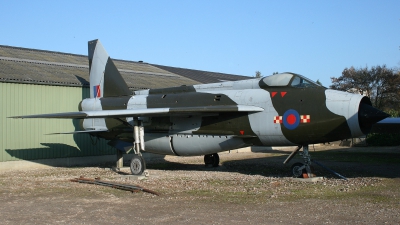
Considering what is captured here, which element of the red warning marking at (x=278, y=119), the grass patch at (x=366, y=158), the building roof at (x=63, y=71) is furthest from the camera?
the grass patch at (x=366, y=158)

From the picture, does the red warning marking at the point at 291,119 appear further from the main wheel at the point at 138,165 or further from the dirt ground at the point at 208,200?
the main wheel at the point at 138,165

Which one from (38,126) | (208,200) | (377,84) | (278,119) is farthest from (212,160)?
(377,84)

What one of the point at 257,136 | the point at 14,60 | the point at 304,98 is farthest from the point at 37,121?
the point at 304,98

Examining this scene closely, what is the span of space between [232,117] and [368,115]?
4144 mm

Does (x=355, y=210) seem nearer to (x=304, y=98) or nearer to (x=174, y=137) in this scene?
(x=304, y=98)

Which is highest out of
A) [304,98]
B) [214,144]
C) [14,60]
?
[14,60]

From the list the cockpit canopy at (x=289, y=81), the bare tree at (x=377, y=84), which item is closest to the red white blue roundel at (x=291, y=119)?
the cockpit canopy at (x=289, y=81)

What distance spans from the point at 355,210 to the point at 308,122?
4534 millimetres

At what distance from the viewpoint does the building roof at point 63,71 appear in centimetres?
1927

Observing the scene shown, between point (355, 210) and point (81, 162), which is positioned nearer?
point (355, 210)

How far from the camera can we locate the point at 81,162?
20.4 m

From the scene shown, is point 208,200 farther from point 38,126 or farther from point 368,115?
point 38,126

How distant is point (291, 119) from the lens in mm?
13148

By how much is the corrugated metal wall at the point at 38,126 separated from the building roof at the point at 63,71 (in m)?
0.41
